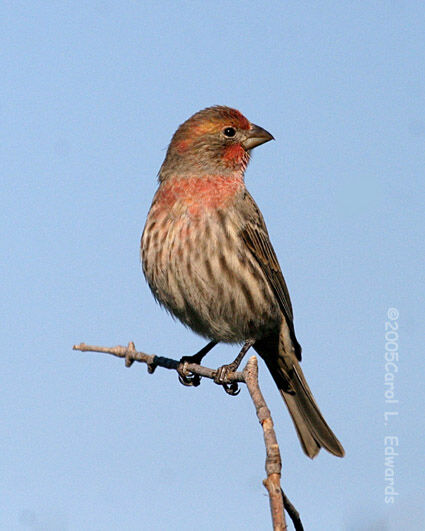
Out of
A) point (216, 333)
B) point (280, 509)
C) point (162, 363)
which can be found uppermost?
point (216, 333)

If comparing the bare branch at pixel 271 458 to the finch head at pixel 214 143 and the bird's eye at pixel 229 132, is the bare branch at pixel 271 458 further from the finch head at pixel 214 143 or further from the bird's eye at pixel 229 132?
the bird's eye at pixel 229 132

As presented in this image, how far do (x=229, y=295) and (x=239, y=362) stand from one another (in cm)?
65

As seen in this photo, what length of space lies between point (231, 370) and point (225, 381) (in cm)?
27

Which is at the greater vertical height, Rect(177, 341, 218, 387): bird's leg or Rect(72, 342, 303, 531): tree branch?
Rect(177, 341, 218, 387): bird's leg

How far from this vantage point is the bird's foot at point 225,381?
7.36 meters

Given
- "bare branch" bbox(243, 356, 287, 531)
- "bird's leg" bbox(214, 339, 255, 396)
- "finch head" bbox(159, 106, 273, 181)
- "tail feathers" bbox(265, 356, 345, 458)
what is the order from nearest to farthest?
"bare branch" bbox(243, 356, 287, 531) < "bird's leg" bbox(214, 339, 255, 396) < "finch head" bbox(159, 106, 273, 181) < "tail feathers" bbox(265, 356, 345, 458)

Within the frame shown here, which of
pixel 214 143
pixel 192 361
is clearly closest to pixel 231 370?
pixel 192 361

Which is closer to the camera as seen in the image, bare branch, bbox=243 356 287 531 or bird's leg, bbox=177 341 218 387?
bare branch, bbox=243 356 287 531

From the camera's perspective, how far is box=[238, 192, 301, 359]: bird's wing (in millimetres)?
8000

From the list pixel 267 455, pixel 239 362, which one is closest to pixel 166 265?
pixel 239 362

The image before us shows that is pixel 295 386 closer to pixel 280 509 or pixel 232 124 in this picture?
pixel 232 124

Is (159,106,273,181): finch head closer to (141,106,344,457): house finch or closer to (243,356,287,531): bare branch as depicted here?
(141,106,344,457): house finch

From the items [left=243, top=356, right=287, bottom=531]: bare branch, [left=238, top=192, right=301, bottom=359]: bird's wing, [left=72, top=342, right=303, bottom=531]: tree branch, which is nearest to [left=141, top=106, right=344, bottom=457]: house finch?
[left=238, top=192, right=301, bottom=359]: bird's wing

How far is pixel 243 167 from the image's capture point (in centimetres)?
854
